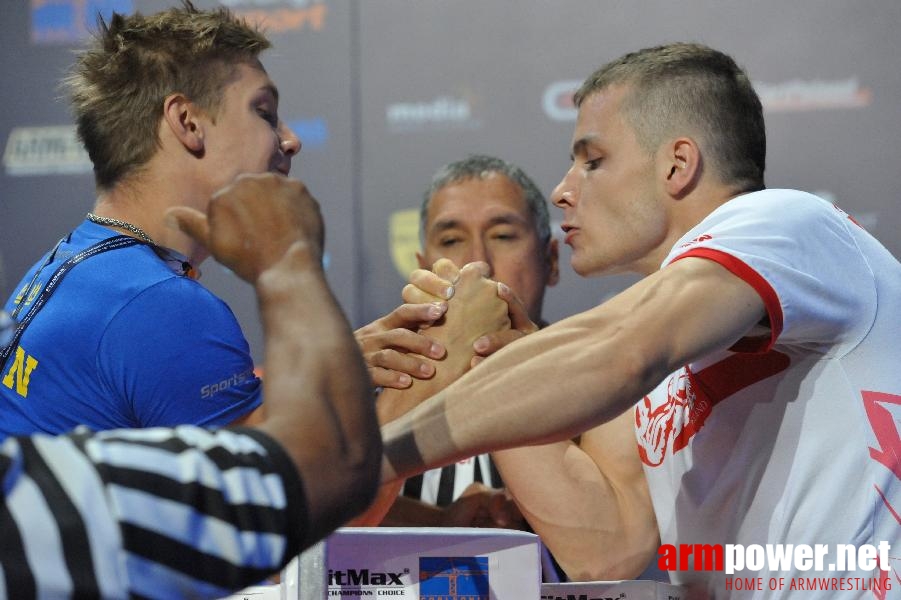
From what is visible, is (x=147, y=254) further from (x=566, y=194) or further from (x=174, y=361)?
(x=566, y=194)

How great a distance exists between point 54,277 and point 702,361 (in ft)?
2.98

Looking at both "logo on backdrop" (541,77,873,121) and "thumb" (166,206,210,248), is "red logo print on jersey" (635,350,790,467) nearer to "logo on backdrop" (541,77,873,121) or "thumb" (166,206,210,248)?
"thumb" (166,206,210,248)

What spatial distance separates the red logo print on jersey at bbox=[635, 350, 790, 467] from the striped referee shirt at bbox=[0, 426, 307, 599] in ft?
3.12

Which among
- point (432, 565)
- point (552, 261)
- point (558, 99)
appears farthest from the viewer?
point (558, 99)

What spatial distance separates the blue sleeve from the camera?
4.18ft

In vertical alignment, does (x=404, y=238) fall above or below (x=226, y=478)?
above

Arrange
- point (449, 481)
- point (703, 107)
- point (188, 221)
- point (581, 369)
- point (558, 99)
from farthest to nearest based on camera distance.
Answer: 1. point (558, 99)
2. point (449, 481)
3. point (703, 107)
4. point (581, 369)
5. point (188, 221)

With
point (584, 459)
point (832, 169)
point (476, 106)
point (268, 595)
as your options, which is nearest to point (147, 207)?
point (268, 595)

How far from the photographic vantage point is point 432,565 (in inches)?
49.9

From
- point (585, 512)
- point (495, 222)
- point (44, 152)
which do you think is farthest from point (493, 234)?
point (44, 152)

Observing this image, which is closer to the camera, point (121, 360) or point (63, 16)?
point (121, 360)

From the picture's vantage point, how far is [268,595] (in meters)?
1.26

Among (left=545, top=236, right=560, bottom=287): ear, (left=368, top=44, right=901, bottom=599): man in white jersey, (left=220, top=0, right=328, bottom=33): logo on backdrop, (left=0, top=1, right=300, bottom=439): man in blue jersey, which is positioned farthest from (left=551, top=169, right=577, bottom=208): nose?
(left=220, top=0, right=328, bottom=33): logo on backdrop

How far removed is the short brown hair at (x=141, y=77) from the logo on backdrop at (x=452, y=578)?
73 centimetres
